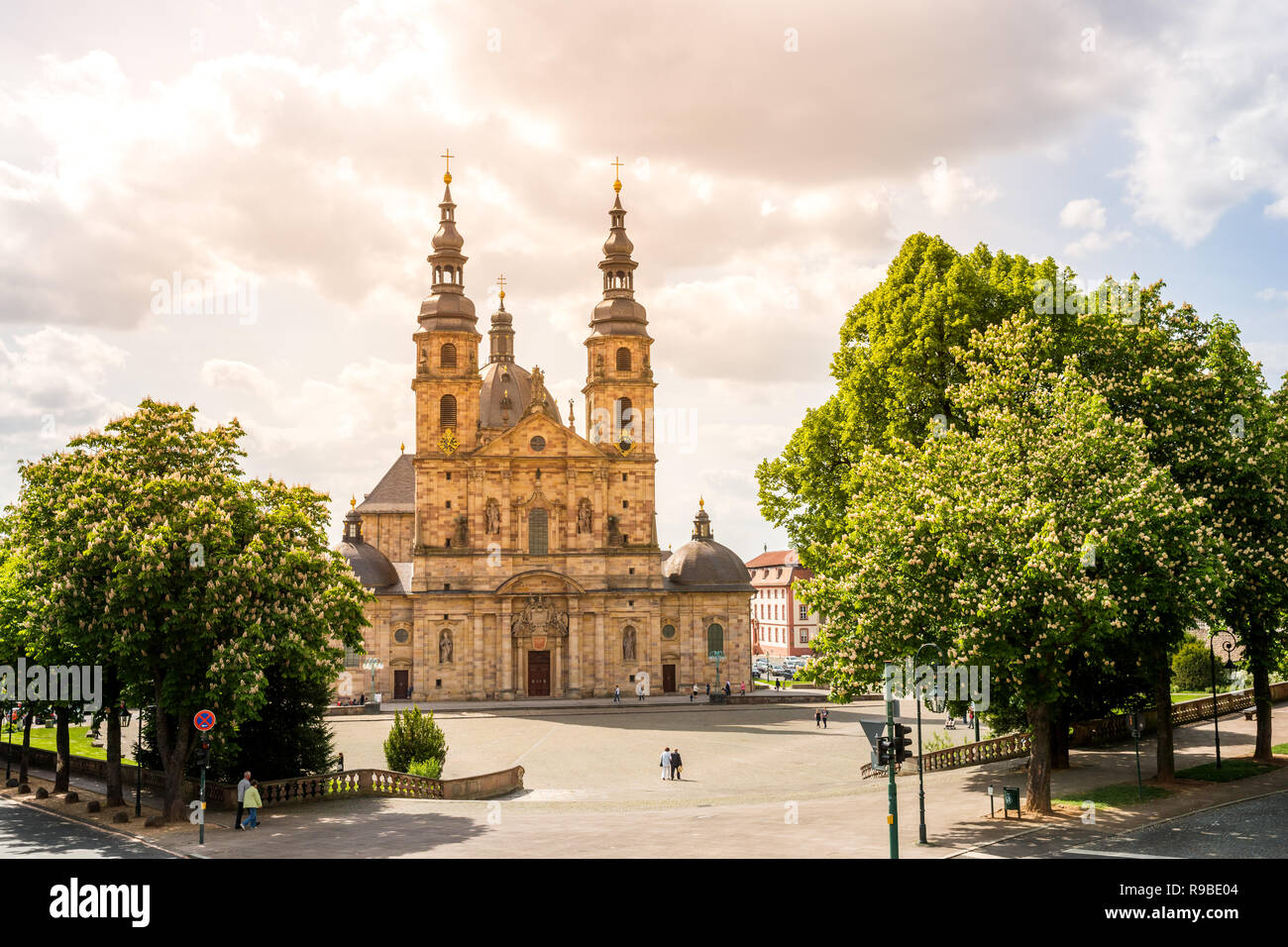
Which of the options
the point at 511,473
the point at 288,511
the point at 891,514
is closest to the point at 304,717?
the point at 288,511

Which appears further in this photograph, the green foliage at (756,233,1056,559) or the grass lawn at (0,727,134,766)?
the grass lawn at (0,727,134,766)

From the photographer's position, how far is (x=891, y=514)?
27594 millimetres

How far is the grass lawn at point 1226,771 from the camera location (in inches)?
1287

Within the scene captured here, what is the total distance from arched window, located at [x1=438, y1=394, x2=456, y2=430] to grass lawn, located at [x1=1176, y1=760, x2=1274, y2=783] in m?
54.4

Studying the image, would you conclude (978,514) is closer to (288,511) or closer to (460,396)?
(288,511)

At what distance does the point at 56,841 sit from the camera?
27.4 metres

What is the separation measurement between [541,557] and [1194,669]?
40495 millimetres

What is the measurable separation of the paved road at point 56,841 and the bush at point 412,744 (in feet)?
32.8

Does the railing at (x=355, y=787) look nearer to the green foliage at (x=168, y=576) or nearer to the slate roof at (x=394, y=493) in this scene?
the green foliage at (x=168, y=576)

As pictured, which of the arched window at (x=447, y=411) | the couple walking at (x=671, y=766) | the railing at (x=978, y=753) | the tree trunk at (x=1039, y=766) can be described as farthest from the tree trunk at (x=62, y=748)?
the arched window at (x=447, y=411)

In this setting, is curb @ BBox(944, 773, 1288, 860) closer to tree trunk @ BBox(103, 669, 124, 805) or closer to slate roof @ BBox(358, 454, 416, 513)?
tree trunk @ BBox(103, 669, 124, 805)

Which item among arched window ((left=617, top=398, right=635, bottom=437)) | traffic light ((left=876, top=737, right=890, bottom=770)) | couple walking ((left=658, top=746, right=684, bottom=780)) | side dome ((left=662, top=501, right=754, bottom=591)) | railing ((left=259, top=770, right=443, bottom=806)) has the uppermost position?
arched window ((left=617, top=398, right=635, bottom=437))

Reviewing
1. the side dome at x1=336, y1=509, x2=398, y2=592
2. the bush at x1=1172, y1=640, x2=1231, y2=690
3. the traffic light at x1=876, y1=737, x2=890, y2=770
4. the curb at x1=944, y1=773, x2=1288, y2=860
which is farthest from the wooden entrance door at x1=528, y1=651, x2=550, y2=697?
the traffic light at x1=876, y1=737, x2=890, y2=770

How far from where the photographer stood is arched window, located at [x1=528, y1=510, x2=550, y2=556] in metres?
75.7
